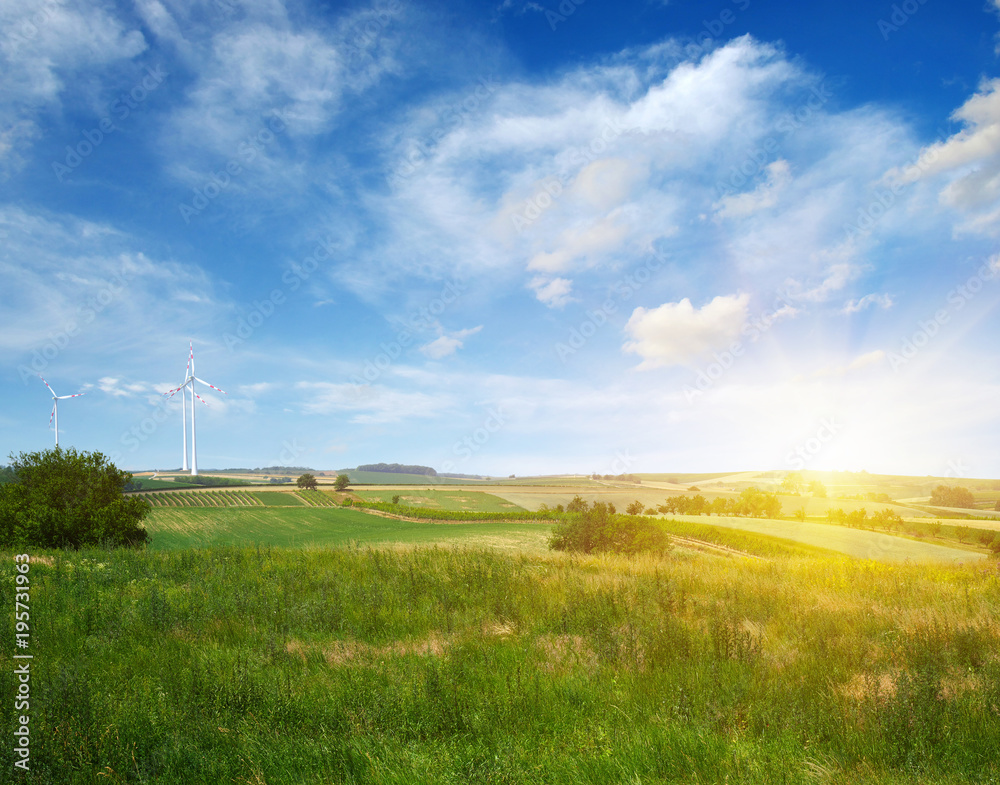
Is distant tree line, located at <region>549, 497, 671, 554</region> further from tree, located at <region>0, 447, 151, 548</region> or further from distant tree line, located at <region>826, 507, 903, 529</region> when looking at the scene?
distant tree line, located at <region>826, 507, 903, 529</region>

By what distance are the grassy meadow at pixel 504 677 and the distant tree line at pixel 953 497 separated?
90.9 m

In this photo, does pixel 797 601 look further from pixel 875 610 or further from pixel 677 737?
pixel 677 737

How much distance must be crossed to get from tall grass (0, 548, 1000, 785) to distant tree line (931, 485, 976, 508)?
307 ft

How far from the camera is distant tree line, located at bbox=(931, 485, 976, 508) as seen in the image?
7962 cm

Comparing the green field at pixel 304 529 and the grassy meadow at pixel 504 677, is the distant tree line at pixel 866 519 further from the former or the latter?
the grassy meadow at pixel 504 677

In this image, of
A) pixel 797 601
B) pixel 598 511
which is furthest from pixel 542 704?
pixel 598 511

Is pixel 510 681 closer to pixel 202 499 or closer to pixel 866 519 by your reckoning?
pixel 866 519

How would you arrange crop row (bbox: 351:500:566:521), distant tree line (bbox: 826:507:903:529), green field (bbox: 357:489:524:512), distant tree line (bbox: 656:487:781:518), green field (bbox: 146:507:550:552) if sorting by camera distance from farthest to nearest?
1. green field (bbox: 357:489:524:512)
2. distant tree line (bbox: 656:487:781:518)
3. crop row (bbox: 351:500:566:521)
4. distant tree line (bbox: 826:507:903:529)
5. green field (bbox: 146:507:550:552)

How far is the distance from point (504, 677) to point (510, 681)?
0.15 meters

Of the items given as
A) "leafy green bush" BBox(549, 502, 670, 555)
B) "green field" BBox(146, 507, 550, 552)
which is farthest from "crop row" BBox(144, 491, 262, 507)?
"leafy green bush" BBox(549, 502, 670, 555)

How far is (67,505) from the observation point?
2144 cm

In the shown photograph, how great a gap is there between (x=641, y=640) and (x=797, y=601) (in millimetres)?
4635

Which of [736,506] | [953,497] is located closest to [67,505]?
[736,506]

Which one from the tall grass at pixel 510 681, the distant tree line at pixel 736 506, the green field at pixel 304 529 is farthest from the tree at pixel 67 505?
the distant tree line at pixel 736 506
